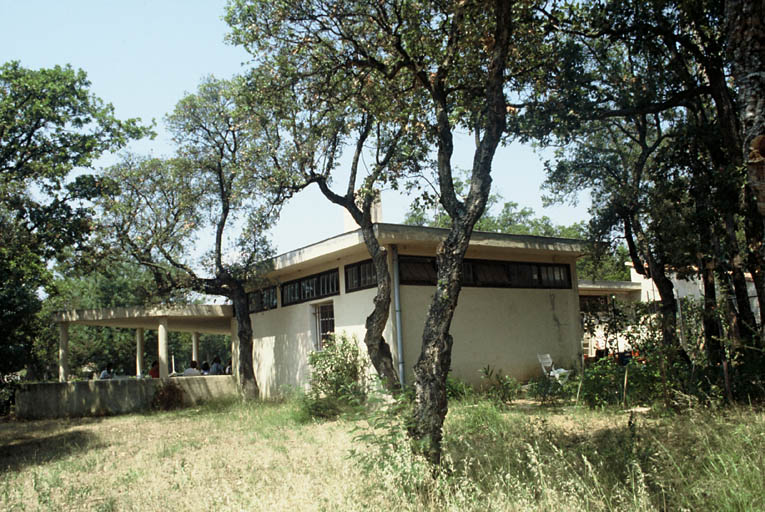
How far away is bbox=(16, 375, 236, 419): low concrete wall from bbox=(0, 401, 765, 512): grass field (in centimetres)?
464

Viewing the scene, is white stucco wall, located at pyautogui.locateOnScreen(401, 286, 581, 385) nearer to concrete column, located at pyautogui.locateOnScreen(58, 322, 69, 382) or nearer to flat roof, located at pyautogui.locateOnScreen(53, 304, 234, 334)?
flat roof, located at pyautogui.locateOnScreen(53, 304, 234, 334)

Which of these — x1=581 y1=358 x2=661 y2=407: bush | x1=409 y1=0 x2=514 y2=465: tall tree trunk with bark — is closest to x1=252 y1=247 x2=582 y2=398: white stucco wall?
x1=581 y1=358 x2=661 y2=407: bush

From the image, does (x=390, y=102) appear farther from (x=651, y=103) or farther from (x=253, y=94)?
(x=651, y=103)

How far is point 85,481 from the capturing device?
7523 mm

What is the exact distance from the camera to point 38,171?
13.9m

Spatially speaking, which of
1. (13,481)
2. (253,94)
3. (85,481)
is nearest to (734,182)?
(253,94)

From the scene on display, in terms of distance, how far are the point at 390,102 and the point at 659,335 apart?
5.54m

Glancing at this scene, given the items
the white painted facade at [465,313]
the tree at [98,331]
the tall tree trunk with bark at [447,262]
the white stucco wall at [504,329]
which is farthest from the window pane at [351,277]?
the tree at [98,331]

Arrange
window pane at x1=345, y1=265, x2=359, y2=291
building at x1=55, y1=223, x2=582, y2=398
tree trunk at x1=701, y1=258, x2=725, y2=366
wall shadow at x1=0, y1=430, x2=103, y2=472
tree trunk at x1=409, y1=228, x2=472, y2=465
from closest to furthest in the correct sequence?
1. tree trunk at x1=409, y1=228, x2=472, y2=465
2. tree trunk at x1=701, y1=258, x2=725, y2=366
3. wall shadow at x1=0, y1=430, x2=103, y2=472
4. building at x1=55, y1=223, x2=582, y2=398
5. window pane at x1=345, y1=265, x2=359, y2=291

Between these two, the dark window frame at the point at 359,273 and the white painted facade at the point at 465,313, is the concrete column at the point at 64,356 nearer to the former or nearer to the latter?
the white painted facade at the point at 465,313

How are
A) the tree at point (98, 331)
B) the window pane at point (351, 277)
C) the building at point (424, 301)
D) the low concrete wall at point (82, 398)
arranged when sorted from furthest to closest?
the tree at point (98, 331), the low concrete wall at point (82, 398), the window pane at point (351, 277), the building at point (424, 301)

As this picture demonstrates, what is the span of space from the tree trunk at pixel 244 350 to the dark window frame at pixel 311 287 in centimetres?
123

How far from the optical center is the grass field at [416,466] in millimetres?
4531

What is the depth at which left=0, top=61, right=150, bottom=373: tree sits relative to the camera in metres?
13.7
